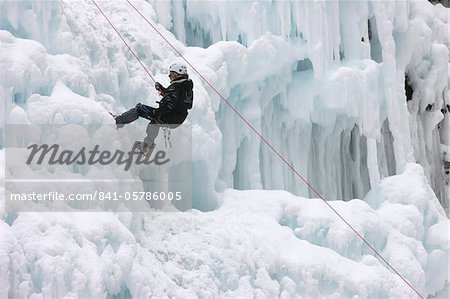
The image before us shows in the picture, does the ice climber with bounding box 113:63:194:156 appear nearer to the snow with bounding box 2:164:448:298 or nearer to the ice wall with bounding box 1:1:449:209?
the ice wall with bounding box 1:1:449:209

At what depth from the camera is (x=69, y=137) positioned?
31.1 feet

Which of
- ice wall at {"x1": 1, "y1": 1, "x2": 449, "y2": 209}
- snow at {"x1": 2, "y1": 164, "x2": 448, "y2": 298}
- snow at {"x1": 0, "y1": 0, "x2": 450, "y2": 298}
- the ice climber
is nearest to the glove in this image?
the ice climber

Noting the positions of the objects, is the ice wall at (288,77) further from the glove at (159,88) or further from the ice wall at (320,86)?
the glove at (159,88)

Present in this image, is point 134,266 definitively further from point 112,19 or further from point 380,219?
point 380,219

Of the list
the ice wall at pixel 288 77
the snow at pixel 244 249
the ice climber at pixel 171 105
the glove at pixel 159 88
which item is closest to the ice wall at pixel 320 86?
the ice wall at pixel 288 77

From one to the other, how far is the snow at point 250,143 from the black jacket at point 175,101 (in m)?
0.68

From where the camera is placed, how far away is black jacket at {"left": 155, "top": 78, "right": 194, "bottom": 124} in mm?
9586

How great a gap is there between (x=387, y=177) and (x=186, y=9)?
4.21m

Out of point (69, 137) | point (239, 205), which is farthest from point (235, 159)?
point (69, 137)

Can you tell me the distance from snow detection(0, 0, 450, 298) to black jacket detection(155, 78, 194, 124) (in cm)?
68

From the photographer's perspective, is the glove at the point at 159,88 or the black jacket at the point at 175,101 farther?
the black jacket at the point at 175,101

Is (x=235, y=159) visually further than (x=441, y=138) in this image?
No

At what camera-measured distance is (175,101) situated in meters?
9.59

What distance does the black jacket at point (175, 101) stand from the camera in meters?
9.59
